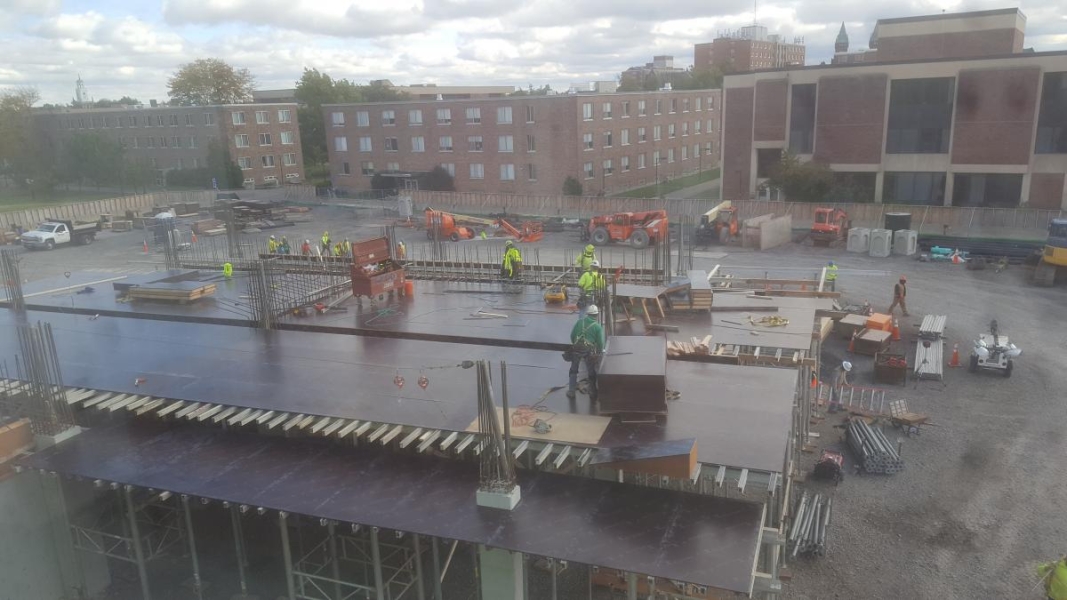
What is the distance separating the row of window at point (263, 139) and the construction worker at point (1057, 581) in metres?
20.8

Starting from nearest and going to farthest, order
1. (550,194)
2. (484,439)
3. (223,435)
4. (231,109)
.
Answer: (484,439) → (223,435) → (231,109) → (550,194)

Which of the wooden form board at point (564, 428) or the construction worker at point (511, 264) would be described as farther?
the construction worker at point (511, 264)

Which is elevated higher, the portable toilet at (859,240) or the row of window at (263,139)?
the row of window at (263,139)

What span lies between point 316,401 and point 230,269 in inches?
454

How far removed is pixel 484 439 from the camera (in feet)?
30.8

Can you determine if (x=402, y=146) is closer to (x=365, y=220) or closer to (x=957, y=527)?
(x=365, y=220)

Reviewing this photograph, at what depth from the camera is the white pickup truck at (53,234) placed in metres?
17.2

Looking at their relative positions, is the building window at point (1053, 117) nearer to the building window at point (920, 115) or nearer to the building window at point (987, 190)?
the building window at point (987, 190)

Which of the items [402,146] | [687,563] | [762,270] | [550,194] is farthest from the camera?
[402,146]

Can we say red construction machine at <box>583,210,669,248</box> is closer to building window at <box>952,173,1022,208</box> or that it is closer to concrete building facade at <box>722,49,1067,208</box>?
concrete building facade at <box>722,49,1067,208</box>

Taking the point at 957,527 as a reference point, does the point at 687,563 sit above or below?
above

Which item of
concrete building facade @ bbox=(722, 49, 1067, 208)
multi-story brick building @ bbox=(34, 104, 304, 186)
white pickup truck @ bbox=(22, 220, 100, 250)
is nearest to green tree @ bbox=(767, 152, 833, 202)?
concrete building facade @ bbox=(722, 49, 1067, 208)

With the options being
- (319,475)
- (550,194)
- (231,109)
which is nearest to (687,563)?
(319,475)

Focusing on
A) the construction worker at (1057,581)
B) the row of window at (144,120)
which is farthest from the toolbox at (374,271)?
the construction worker at (1057,581)
